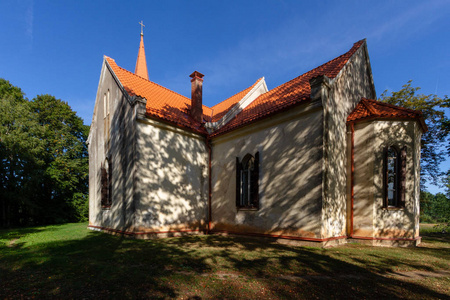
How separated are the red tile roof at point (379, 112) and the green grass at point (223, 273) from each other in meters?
4.98

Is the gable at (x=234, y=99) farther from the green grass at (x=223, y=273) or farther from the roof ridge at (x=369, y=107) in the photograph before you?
the green grass at (x=223, y=273)

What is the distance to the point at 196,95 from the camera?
1345 centimetres

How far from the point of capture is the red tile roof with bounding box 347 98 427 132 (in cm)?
900

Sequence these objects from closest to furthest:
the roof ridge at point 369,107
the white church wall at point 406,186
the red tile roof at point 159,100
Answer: the white church wall at point 406,186, the roof ridge at point 369,107, the red tile roof at point 159,100

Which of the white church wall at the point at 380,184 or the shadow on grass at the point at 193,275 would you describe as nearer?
the shadow on grass at the point at 193,275

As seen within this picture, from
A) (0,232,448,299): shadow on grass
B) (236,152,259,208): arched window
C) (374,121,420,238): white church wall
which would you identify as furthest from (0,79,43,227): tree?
(374,121,420,238): white church wall

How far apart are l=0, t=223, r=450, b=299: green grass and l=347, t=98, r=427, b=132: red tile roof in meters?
4.98

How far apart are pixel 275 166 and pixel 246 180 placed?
2.07 meters

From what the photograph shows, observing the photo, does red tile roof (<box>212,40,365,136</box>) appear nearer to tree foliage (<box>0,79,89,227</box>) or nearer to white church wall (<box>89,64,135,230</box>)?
white church wall (<box>89,64,135,230</box>)

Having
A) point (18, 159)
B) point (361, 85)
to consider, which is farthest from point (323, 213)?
point (18, 159)

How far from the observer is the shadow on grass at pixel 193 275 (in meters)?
3.96

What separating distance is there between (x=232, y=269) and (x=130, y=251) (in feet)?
12.0

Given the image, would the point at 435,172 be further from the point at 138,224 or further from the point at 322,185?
the point at 138,224

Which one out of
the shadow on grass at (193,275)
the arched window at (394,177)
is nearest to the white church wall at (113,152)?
the shadow on grass at (193,275)
